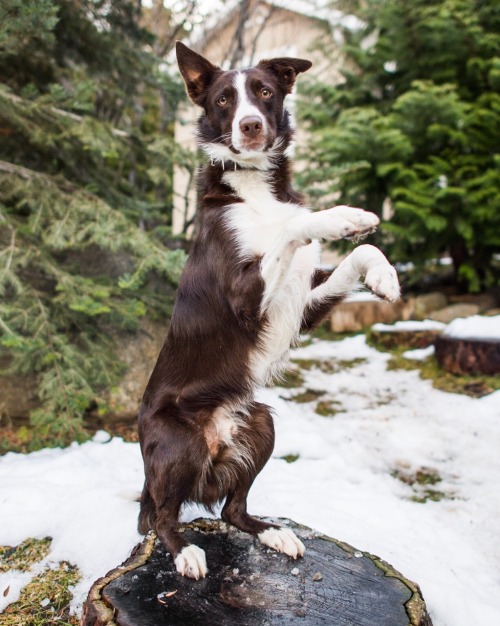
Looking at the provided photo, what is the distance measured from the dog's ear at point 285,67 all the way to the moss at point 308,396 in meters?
3.09

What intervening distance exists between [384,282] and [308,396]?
3.39 meters

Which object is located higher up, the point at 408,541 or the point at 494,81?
the point at 494,81

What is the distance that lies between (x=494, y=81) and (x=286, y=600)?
6497mm

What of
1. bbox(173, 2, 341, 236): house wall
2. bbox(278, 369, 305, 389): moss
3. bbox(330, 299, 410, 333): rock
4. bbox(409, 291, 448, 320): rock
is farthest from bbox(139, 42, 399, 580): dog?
bbox(409, 291, 448, 320): rock

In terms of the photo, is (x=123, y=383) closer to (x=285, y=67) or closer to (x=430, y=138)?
(x=285, y=67)

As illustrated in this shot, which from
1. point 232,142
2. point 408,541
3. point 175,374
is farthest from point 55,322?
point 408,541

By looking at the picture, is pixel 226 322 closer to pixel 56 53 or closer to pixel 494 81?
pixel 56 53

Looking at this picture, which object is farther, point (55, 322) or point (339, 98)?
point (339, 98)

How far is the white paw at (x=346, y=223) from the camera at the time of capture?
182cm

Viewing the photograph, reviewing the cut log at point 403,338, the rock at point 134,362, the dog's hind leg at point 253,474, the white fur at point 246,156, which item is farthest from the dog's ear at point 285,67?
the cut log at point 403,338

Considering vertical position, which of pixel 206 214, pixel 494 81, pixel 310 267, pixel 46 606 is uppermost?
pixel 494 81

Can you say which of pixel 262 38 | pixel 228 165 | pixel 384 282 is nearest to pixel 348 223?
pixel 384 282

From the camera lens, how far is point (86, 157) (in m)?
4.96

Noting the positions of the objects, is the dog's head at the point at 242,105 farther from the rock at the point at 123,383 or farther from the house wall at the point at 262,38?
the house wall at the point at 262,38
